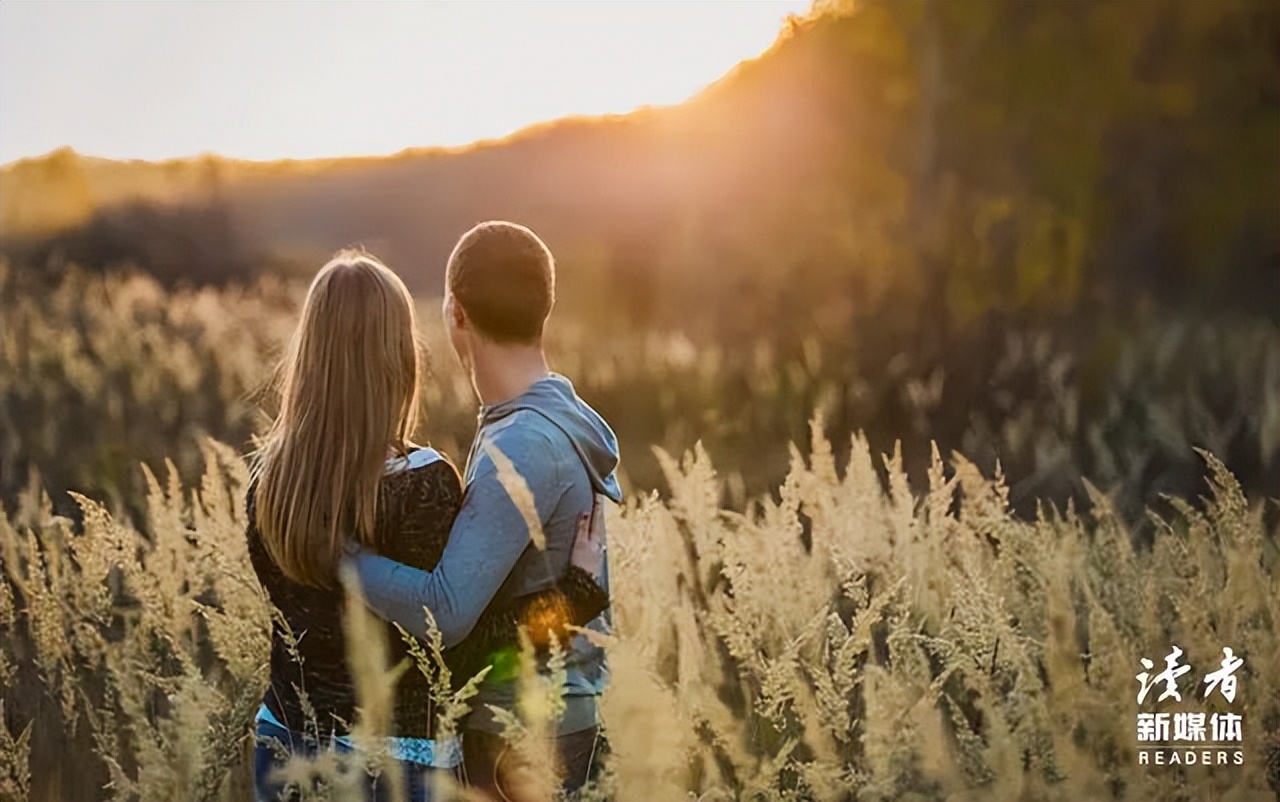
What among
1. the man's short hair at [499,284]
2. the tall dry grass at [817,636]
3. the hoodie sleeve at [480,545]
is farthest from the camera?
the tall dry grass at [817,636]

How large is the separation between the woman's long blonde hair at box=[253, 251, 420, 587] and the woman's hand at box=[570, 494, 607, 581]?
0.29 meters

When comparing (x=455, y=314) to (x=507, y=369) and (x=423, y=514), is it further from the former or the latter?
(x=423, y=514)

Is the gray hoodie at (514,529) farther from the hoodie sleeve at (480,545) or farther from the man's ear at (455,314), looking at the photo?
the man's ear at (455,314)

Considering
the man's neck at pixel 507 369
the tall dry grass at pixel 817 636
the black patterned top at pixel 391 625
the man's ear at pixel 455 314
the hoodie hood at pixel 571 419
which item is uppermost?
the man's ear at pixel 455 314

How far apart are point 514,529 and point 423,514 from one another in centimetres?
14

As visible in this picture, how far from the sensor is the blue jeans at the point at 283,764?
1.90 m

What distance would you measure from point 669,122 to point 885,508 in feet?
3.13

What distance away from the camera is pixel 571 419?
1.88 m

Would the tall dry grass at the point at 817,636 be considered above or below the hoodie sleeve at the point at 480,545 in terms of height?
below

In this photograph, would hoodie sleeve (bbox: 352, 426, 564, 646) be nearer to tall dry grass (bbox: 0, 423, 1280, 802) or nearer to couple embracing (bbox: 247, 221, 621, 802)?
couple embracing (bbox: 247, 221, 621, 802)

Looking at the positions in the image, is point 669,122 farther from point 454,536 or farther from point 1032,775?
point 1032,775

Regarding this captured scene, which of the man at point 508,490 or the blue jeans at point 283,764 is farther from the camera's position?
the blue jeans at point 283,764

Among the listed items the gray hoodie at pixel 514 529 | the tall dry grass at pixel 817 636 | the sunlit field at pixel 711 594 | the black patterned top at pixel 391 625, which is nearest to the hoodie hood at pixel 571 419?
the gray hoodie at pixel 514 529

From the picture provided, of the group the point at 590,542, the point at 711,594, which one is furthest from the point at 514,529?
the point at 711,594
